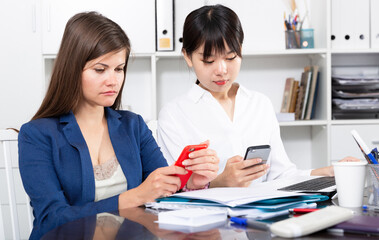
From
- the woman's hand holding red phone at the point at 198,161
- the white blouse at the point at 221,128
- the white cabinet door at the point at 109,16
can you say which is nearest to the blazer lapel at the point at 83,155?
the woman's hand holding red phone at the point at 198,161

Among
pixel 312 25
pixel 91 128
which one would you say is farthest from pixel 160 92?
pixel 91 128

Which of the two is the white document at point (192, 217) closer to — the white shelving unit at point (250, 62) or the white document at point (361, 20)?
the white shelving unit at point (250, 62)

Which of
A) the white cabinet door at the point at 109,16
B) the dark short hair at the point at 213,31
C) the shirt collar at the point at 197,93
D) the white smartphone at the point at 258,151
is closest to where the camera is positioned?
the white smartphone at the point at 258,151

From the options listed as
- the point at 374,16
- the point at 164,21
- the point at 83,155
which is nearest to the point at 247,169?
the point at 83,155

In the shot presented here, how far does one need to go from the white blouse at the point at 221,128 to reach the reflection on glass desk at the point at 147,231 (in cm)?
80

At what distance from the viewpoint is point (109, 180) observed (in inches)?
55.9

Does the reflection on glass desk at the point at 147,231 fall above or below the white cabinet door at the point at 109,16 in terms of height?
below

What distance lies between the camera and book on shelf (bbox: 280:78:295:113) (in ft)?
9.65

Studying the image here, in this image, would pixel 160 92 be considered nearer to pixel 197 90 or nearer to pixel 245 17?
pixel 245 17

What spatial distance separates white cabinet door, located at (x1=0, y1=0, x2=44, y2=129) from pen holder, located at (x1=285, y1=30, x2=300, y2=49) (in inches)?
55.9

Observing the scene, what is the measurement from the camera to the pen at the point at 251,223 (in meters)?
0.90

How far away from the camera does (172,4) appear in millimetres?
2775

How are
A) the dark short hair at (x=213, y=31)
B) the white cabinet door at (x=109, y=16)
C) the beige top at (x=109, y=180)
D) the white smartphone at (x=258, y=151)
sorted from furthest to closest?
the white cabinet door at (x=109, y=16) < the dark short hair at (x=213, y=31) < the beige top at (x=109, y=180) < the white smartphone at (x=258, y=151)

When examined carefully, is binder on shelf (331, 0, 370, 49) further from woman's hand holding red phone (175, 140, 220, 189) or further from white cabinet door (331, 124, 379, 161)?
woman's hand holding red phone (175, 140, 220, 189)
